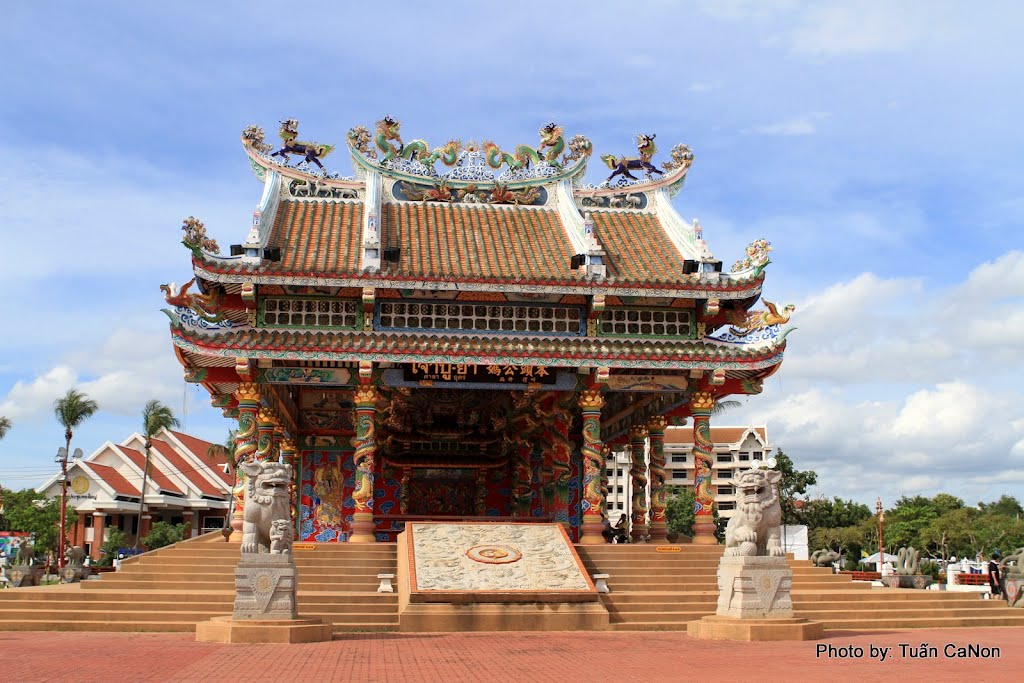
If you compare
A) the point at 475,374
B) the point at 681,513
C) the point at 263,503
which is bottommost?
the point at 681,513

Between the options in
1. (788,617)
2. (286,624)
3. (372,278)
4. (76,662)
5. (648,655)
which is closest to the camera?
(76,662)

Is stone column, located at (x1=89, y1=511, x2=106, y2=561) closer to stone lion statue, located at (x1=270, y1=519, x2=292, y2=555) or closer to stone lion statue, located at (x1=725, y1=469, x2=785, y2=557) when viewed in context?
stone lion statue, located at (x1=270, y1=519, x2=292, y2=555)

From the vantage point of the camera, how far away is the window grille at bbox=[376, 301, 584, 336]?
22547 millimetres

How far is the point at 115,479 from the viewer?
54.2 metres

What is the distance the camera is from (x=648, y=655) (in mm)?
12789

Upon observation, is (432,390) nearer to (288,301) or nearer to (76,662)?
(288,301)

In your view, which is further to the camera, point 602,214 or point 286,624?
point 602,214

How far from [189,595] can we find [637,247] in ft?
44.3

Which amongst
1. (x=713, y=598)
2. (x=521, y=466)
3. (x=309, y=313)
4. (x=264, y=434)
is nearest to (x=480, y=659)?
(x=713, y=598)

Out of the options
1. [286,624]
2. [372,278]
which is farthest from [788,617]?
[372,278]

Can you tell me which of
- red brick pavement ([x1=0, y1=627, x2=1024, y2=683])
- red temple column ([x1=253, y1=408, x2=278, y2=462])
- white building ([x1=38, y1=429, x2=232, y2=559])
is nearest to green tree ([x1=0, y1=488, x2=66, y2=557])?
white building ([x1=38, y1=429, x2=232, y2=559])

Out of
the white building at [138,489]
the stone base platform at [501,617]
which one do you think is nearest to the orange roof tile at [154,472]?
the white building at [138,489]

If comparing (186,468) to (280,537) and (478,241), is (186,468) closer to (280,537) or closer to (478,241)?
(478,241)

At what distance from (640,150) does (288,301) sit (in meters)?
10.6
